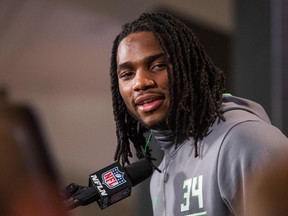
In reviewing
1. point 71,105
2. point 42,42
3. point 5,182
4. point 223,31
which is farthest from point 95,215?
point 5,182

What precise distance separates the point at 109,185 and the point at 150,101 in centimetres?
27

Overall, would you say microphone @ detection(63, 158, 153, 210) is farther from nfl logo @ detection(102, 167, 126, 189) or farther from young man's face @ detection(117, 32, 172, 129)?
young man's face @ detection(117, 32, 172, 129)

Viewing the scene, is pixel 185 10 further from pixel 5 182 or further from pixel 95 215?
pixel 5 182

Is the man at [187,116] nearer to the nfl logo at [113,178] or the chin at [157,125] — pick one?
the chin at [157,125]

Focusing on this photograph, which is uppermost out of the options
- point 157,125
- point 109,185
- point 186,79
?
point 186,79

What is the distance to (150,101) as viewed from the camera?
72.1 inches

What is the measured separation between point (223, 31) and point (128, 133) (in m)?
3.49

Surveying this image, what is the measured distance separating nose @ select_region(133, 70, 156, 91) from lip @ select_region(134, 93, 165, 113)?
0.08 ft

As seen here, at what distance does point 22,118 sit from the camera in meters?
0.72

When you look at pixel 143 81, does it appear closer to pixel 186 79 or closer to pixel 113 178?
pixel 186 79

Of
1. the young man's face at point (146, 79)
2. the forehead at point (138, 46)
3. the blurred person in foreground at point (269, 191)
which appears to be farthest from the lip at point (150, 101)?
the blurred person in foreground at point (269, 191)

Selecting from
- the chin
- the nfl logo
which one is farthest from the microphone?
the chin

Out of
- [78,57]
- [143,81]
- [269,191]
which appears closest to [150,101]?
[143,81]

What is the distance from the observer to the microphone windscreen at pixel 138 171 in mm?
1780
